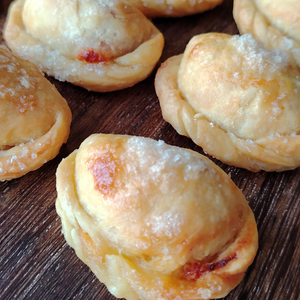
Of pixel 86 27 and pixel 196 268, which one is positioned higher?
pixel 86 27

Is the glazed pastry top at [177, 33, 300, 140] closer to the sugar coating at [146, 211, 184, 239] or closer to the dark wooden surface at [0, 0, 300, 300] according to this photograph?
the dark wooden surface at [0, 0, 300, 300]

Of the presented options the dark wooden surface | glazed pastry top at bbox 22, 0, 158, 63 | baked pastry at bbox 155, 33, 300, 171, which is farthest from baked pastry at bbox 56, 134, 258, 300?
glazed pastry top at bbox 22, 0, 158, 63

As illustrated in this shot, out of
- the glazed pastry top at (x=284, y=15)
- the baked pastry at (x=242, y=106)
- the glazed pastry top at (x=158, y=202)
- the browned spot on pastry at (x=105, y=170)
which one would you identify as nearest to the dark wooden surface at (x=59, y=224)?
the baked pastry at (x=242, y=106)

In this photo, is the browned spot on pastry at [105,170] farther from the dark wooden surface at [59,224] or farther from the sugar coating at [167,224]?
the dark wooden surface at [59,224]

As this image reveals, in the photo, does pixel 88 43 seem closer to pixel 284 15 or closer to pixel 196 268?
pixel 284 15

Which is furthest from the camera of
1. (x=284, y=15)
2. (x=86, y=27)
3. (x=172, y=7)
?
(x=172, y=7)

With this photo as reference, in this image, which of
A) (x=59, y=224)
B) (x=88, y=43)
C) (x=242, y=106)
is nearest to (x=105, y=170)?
(x=59, y=224)

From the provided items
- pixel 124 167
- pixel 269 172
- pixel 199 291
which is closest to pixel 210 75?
pixel 269 172
